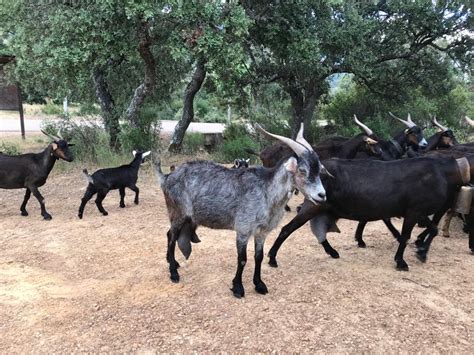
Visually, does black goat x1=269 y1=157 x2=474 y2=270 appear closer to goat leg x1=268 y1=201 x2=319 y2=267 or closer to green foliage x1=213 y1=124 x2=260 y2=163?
goat leg x1=268 y1=201 x2=319 y2=267

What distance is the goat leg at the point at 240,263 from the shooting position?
471 cm

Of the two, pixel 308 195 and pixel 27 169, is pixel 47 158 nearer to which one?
pixel 27 169

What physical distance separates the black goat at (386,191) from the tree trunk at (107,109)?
8.27 m

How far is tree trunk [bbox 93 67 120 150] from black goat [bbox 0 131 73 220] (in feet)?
13.4

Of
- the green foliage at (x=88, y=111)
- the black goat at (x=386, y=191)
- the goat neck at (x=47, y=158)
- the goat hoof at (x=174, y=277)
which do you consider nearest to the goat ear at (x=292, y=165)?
the black goat at (x=386, y=191)

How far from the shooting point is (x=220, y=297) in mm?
4793

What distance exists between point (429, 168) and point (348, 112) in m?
12.1

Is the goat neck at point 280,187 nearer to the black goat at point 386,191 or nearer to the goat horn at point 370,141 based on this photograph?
the black goat at point 386,191

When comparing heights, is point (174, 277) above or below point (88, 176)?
below

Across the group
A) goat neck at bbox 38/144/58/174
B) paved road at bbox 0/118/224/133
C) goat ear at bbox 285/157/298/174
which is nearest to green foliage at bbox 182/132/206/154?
paved road at bbox 0/118/224/133

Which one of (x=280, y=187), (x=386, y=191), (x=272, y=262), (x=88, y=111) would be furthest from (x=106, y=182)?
(x=88, y=111)

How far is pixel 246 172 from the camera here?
499cm

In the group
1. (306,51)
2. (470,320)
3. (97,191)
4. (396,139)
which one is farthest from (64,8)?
(470,320)

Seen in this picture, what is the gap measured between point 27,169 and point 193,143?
25.0 ft
